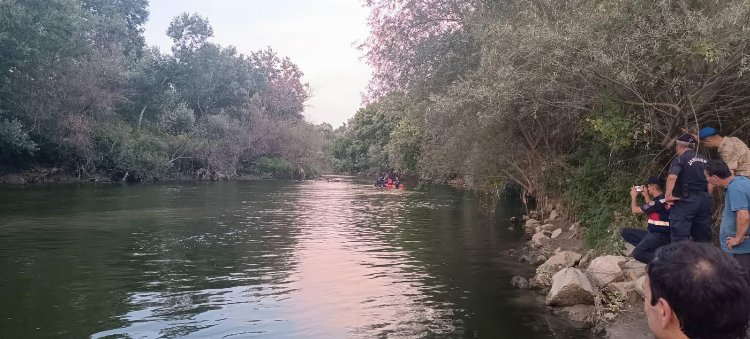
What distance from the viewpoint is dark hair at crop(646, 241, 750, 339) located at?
6.80 feet

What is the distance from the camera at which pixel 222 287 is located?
35.3 feet

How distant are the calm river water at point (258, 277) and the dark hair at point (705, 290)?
6.32m

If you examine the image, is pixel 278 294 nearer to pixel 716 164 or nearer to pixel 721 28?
pixel 716 164

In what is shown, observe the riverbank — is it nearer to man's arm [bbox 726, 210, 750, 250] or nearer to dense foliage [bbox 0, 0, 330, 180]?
dense foliage [bbox 0, 0, 330, 180]

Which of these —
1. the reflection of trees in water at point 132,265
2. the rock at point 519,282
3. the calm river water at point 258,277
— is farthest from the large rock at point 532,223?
the rock at point 519,282

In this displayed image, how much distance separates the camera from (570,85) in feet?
38.4

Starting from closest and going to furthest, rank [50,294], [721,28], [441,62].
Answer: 1. [721,28]
2. [50,294]
3. [441,62]

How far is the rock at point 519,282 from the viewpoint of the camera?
1095cm

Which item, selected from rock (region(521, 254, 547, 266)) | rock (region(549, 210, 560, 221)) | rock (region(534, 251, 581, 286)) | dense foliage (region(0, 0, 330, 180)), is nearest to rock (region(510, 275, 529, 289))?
rock (region(534, 251, 581, 286))

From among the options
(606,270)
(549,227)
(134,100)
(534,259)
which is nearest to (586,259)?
(534,259)

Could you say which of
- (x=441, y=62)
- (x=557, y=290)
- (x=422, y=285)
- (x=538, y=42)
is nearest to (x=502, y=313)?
(x=557, y=290)

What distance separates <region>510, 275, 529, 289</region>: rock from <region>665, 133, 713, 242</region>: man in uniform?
4148 mm

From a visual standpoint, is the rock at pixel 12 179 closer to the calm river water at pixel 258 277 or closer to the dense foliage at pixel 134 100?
the dense foliage at pixel 134 100

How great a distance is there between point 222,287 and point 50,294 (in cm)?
277
